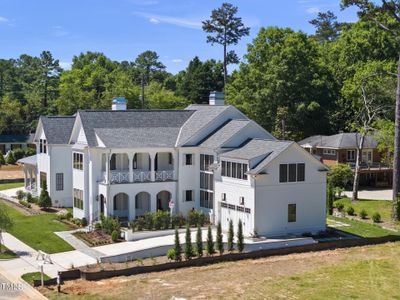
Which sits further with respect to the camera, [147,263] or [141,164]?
[141,164]

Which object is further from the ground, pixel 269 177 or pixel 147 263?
pixel 269 177

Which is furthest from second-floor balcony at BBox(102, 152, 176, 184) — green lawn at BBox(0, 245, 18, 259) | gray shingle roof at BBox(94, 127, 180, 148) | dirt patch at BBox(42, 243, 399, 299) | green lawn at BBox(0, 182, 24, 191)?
green lawn at BBox(0, 182, 24, 191)

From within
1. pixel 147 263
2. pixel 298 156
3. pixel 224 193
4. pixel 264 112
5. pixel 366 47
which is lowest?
pixel 147 263

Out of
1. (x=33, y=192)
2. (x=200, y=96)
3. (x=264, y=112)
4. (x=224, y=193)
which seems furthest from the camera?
(x=200, y=96)

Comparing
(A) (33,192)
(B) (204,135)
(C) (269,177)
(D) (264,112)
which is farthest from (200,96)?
(C) (269,177)

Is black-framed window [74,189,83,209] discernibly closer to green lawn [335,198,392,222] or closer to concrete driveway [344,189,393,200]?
green lawn [335,198,392,222]

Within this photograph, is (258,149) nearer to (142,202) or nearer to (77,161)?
(142,202)

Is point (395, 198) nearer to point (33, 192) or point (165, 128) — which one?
point (165, 128)
